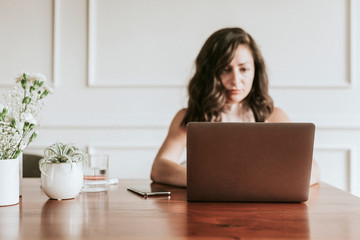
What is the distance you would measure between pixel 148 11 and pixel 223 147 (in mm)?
1845

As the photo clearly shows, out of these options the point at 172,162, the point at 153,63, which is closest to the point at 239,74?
the point at 172,162

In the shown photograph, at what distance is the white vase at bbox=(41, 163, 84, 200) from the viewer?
1123 mm

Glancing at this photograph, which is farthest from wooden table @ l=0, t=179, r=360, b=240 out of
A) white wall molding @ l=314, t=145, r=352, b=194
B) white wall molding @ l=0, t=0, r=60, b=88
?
white wall molding @ l=0, t=0, r=60, b=88

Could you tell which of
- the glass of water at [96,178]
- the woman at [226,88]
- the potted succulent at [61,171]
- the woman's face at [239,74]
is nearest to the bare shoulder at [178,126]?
the woman at [226,88]

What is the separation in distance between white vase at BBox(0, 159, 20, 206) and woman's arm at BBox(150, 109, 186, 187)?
56cm

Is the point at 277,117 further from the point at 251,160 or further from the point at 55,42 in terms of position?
the point at 55,42

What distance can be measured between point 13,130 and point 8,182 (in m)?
0.14

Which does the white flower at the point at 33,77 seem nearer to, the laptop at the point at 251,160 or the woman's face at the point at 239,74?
the laptop at the point at 251,160

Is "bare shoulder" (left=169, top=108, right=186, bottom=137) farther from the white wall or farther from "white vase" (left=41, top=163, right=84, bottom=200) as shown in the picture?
"white vase" (left=41, top=163, right=84, bottom=200)

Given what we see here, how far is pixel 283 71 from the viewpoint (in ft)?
8.72

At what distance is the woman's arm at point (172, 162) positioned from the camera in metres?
1.44

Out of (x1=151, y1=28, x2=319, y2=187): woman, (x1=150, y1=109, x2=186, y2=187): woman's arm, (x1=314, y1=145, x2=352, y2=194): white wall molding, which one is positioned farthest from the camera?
(x1=314, y1=145, x2=352, y2=194): white wall molding

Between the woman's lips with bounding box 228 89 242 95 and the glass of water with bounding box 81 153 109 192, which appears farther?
the woman's lips with bounding box 228 89 242 95

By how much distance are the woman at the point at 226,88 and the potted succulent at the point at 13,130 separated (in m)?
0.83
